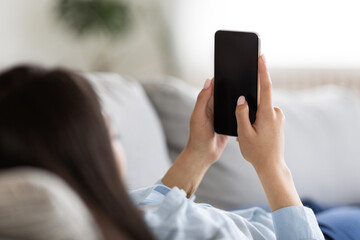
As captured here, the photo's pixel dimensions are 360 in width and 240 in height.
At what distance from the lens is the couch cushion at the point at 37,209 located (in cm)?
52

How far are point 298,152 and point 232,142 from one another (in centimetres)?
20

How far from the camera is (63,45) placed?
154 inches

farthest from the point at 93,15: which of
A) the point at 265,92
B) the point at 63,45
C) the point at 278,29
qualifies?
the point at 265,92

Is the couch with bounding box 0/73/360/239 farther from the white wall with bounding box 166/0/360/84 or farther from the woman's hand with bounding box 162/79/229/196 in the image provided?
the white wall with bounding box 166/0/360/84

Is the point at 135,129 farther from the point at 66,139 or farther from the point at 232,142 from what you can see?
the point at 66,139

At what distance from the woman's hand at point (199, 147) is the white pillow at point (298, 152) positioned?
0.50 meters

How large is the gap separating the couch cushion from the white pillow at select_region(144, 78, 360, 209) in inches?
38.7

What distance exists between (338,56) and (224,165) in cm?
198

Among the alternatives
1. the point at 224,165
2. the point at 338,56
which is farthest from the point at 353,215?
the point at 338,56

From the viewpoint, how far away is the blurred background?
3.23m

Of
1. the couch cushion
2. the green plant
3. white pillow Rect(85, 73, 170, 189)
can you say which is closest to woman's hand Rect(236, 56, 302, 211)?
the couch cushion

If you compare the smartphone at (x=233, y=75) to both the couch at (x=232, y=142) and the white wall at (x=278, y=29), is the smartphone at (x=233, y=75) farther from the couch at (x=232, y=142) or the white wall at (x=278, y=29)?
the white wall at (x=278, y=29)

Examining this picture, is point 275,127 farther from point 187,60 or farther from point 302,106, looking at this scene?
point 187,60

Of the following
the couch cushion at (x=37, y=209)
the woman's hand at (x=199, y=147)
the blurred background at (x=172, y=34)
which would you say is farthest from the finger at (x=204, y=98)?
the blurred background at (x=172, y=34)
